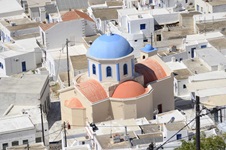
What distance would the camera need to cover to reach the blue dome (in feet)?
152

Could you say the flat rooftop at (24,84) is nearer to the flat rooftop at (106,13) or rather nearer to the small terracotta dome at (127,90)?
the small terracotta dome at (127,90)

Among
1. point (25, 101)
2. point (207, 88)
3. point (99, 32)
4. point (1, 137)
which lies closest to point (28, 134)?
point (1, 137)

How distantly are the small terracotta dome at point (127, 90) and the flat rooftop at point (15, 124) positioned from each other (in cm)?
600

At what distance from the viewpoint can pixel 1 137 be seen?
4428cm

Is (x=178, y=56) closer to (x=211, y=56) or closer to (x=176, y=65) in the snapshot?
(x=176, y=65)

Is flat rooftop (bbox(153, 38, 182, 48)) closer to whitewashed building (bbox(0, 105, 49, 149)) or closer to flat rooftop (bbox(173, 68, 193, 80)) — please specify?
flat rooftop (bbox(173, 68, 193, 80))

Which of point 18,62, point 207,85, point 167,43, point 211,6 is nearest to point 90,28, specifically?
point 18,62

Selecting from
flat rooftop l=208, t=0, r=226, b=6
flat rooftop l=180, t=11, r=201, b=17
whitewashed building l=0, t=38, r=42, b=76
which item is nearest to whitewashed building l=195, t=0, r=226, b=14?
flat rooftop l=208, t=0, r=226, b=6

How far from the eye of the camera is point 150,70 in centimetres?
4900

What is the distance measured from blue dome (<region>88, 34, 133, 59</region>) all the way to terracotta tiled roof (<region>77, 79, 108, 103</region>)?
1951mm

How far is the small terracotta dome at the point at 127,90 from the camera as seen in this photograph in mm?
46500

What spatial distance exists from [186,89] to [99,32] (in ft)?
53.1

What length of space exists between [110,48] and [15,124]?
8.00 m

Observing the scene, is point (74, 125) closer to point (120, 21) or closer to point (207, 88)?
point (207, 88)
